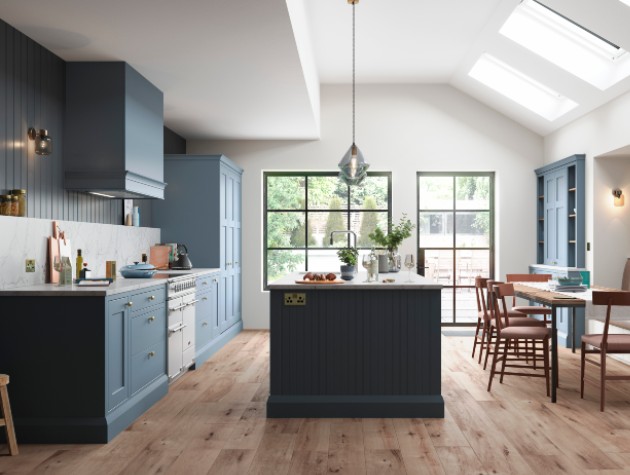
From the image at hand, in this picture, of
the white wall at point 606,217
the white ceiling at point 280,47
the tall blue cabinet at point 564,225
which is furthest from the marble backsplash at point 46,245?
the white wall at point 606,217

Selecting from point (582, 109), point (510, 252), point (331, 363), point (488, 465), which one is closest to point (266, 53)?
point (331, 363)

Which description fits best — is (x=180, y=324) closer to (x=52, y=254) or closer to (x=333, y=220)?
(x=52, y=254)

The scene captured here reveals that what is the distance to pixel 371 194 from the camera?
8.23 metres

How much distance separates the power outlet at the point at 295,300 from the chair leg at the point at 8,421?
70.1 inches

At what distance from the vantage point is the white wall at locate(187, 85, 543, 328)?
8.02 m

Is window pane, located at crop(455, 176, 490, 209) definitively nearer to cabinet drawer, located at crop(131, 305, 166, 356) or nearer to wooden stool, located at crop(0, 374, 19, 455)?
cabinet drawer, located at crop(131, 305, 166, 356)

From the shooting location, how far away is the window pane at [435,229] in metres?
8.21

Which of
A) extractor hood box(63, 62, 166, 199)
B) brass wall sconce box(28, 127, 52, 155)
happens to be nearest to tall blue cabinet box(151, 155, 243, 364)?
extractor hood box(63, 62, 166, 199)

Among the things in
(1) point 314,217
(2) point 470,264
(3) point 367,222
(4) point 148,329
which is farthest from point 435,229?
(4) point 148,329

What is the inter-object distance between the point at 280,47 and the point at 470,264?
4843 millimetres

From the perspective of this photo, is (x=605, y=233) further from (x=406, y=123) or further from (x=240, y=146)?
(x=240, y=146)

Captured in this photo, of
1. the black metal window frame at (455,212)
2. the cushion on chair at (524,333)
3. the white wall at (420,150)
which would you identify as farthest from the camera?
the black metal window frame at (455,212)

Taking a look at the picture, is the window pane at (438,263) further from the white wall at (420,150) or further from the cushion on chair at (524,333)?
the cushion on chair at (524,333)

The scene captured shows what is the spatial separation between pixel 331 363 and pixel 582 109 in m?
4.36
